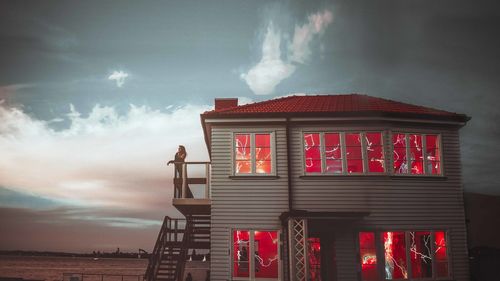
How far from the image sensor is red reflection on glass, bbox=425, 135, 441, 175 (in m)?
15.3

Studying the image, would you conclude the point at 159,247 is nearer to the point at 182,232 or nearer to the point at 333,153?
the point at 182,232

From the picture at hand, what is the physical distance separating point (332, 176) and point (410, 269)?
14.0 ft

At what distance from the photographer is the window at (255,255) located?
1435cm

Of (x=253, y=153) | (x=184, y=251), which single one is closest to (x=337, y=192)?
(x=253, y=153)

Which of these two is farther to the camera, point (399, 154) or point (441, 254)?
point (399, 154)

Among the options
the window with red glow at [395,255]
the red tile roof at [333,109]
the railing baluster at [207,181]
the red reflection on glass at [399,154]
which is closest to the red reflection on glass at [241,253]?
the railing baluster at [207,181]

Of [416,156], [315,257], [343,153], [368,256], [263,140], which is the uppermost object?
[263,140]

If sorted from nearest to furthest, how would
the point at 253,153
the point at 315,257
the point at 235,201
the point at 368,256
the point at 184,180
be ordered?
the point at 368,256 < the point at 235,201 < the point at 253,153 < the point at 184,180 < the point at 315,257

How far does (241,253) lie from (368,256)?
463cm

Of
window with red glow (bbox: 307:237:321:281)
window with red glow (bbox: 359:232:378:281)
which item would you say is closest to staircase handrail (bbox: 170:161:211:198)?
window with red glow (bbox: 307:237:321:281)

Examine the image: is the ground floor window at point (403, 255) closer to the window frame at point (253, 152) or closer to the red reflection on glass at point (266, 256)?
the red reflection on glass at point (266, 256)

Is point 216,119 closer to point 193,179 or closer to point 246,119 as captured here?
point 246,119

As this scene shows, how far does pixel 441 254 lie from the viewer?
14641 mm

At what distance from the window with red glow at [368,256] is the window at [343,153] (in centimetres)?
241
